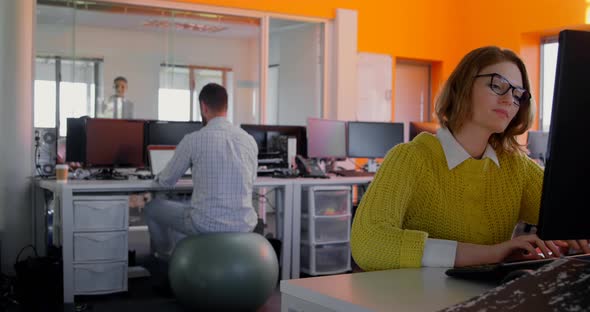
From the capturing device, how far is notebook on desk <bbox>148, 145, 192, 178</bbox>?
17.6ft

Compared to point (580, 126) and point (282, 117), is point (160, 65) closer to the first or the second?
point (282, 117)

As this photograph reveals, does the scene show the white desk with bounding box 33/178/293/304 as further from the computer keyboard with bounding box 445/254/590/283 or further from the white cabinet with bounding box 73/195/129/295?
the computer keyboard with bounding box 445/254/590/283

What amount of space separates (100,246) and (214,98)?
4.10 ft

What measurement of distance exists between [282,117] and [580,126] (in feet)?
26.1

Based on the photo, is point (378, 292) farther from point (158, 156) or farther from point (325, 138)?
point (325, 138)

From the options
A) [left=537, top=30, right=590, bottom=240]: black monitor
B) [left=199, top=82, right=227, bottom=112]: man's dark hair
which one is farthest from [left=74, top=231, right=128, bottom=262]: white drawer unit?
[left=537, top=30, right=590, bottom=240]: black monitor

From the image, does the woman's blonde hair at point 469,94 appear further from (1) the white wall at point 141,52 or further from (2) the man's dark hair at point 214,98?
(1) the white wall at point 141,52

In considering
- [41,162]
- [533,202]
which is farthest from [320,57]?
[533,202]

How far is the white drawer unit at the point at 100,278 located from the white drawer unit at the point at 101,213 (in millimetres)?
249

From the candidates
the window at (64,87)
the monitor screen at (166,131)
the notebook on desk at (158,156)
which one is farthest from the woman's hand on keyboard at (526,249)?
the window at (64,87)

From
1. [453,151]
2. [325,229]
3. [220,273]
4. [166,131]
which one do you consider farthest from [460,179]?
[166,131]

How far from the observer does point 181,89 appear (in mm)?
8273

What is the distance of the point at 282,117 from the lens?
29.7ft

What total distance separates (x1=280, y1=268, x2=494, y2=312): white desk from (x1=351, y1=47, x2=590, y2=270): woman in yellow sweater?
23 cm
